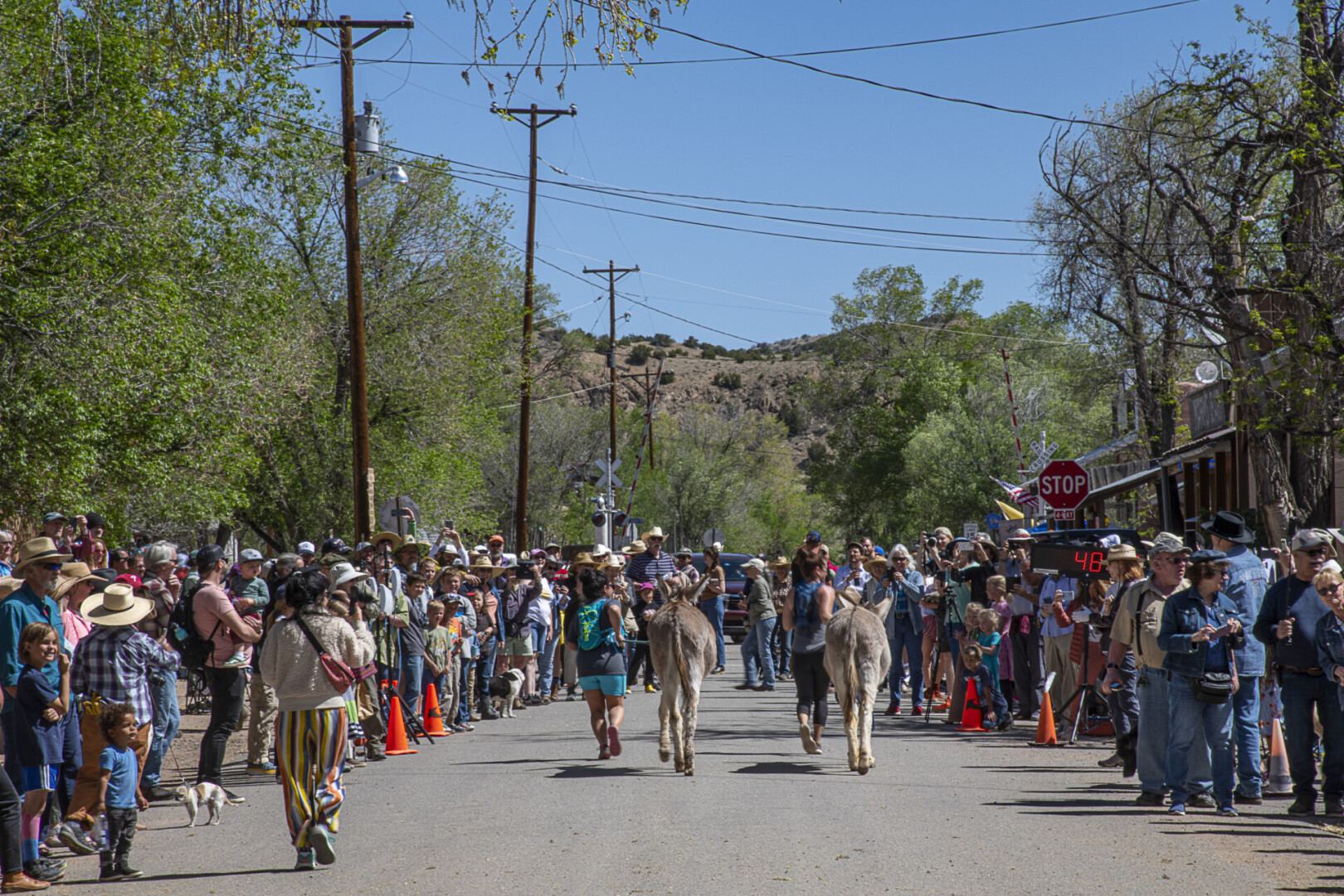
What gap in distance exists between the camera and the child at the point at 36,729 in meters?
7.27

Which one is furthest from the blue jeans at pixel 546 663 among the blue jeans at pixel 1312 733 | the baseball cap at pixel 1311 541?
the baseball cap at pixel 1311 541

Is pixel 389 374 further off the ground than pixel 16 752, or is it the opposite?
pixel 389 374

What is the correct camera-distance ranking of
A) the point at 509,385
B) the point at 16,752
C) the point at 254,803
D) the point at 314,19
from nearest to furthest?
1. the point at 314,19
2. the point at 16,752
3. the point at 254,803
4. the point at 509,385

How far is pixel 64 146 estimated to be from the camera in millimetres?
20406

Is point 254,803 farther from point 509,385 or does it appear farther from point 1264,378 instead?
point 509,385

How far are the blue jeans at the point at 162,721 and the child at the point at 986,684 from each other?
8.07m

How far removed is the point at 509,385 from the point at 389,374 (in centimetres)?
844

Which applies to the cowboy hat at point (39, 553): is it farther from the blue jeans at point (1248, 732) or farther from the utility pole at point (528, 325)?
the utility pole at point (528, 325)

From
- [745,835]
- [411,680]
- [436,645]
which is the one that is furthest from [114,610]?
[436,645]

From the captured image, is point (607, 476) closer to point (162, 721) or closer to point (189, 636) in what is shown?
point (189, 636)

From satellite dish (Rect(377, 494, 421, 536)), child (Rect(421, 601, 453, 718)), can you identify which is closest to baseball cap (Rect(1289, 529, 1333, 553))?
child (Rect(421, 601, 453, 718))

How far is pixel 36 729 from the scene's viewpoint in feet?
24.0

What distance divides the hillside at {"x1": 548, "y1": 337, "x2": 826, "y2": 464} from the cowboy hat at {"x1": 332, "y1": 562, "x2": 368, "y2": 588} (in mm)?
132184

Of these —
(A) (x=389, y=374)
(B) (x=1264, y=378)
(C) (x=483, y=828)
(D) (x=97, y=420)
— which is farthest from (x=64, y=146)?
(B) (x=1264, y=378)
